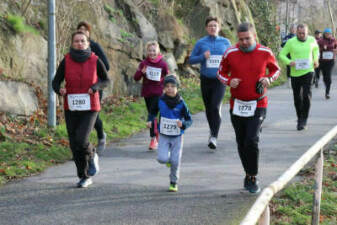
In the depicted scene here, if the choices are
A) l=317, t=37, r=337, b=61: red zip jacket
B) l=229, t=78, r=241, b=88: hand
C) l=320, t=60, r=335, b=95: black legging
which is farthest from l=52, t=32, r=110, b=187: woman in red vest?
l=317, t=37, r=337, b=61: red zip jacket

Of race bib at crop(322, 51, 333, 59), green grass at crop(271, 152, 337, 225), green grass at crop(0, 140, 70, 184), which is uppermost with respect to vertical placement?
race bib at crop(322, 51, 333, 59)

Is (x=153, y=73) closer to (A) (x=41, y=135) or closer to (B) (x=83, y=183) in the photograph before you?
(A) (x=41, y=135)

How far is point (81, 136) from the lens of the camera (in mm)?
6441

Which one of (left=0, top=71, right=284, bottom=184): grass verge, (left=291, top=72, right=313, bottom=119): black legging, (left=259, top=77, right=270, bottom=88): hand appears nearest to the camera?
(left=259, top=77, right=270, bottom=88): hand

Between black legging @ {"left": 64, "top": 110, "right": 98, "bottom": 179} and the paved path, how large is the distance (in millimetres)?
313

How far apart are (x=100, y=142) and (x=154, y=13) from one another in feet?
32.4

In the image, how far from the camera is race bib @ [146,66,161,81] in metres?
8.88

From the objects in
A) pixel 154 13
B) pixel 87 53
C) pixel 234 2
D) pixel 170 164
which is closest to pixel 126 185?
pixel 170 164

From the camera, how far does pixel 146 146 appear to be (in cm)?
940

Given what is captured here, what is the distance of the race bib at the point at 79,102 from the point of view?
255 inches

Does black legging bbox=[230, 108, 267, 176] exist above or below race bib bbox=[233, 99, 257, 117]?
below

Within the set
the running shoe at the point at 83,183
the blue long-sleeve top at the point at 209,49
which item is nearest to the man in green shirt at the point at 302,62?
the blue long-sleeve top at the point at 209,49

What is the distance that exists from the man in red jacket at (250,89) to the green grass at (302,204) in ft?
1.34

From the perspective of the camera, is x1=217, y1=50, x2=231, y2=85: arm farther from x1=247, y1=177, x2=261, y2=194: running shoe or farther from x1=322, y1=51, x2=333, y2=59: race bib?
x1=322, y1=51, x2=333, y2=59: race bib
